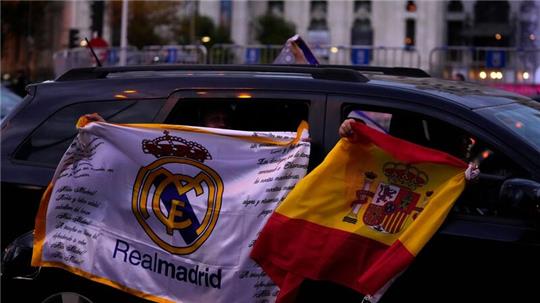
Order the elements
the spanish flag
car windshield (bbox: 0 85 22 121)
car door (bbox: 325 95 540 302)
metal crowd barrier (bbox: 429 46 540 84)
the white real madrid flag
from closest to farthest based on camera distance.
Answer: car door (bbox: 325 95 540 302)
the spanish flag
the white real madrid flag
car windshield (bbox: 0 85 22 121)
metal crowd barrier (bbox: 429 46 540 84)

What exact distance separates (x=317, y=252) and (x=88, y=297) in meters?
1.29

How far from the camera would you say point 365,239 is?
129 inches

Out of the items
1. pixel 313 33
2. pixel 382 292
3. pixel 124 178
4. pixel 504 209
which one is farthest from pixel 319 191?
pixel 313 33

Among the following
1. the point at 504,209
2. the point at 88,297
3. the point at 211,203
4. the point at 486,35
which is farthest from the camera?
the point at 486,35

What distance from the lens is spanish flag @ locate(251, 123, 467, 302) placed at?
3225 mm

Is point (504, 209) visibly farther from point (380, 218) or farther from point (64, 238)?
point (64, 238)

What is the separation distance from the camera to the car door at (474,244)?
10.2 feet

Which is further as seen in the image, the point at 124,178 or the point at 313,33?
the point at 313,33

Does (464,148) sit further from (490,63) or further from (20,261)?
(490,63)

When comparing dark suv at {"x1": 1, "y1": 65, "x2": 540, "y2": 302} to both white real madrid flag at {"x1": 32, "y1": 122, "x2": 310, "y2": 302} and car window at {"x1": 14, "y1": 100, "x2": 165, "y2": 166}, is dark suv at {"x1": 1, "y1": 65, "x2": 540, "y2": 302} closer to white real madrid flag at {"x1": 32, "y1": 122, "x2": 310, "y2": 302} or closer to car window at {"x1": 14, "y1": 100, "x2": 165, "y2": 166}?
car window at {"x1": 14, "y1": 100, "x2": 165, "y2": 166}

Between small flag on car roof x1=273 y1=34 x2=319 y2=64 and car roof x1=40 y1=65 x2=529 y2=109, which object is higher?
small flag on car roof x1=273 y1=34 x2=319 y2=64

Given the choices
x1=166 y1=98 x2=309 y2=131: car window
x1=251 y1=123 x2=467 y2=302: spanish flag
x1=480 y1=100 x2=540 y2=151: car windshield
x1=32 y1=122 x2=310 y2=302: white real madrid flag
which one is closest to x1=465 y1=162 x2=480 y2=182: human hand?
x1=251 y1=123 x2=467 y2=302: spanish flag

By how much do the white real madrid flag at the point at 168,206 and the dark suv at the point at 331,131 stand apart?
0.14 meters

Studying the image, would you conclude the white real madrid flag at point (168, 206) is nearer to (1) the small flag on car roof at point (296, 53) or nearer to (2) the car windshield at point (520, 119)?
(2) the car windshield at point (520, 119)
